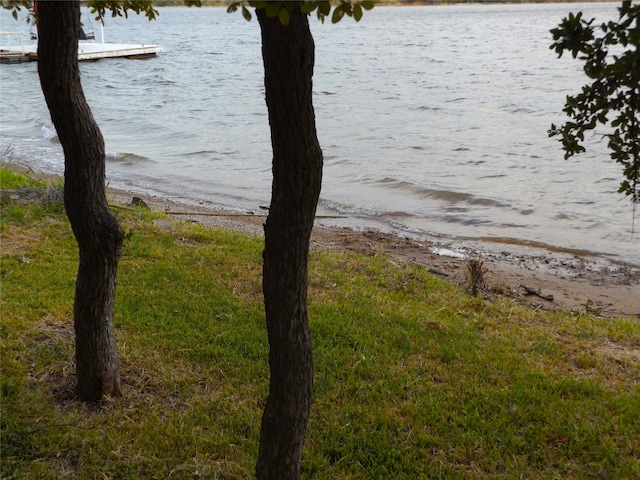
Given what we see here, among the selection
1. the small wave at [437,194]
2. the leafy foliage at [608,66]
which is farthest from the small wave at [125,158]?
the leafy foliage at [608,66]

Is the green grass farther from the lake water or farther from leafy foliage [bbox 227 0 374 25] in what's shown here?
the lake water

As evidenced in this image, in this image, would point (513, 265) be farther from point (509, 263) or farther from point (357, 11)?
point (357, 11)

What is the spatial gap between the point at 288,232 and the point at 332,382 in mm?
1836

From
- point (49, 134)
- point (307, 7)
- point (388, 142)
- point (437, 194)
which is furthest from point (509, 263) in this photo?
point (49, 134)

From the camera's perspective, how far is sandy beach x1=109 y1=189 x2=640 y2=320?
7355 mm

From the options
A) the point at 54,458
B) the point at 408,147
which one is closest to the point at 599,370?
the point at 54,458

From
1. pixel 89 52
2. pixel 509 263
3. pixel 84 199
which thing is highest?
pixel 89 52

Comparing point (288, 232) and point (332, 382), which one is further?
point (332, 382)

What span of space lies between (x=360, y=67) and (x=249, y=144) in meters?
14.9

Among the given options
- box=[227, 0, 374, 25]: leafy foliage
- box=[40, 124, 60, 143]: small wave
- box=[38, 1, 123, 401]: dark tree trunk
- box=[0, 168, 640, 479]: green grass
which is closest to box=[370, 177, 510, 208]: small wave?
box=[0, 168, 640, 479]: green grass

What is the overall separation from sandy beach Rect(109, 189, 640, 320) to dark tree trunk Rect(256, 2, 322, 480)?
13.3 ft

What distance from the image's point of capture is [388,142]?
16.7 m

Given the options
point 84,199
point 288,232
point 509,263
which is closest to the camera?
point 288,232

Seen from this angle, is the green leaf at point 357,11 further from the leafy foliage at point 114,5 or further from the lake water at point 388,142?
the lake water at point 388,142
